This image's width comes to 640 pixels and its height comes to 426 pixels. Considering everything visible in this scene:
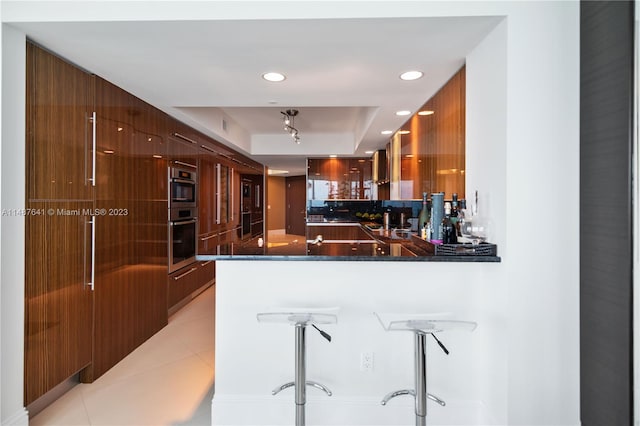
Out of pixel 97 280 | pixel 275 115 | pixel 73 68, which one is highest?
pixel 275 115

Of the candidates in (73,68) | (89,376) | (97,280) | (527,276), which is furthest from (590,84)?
(89,376)

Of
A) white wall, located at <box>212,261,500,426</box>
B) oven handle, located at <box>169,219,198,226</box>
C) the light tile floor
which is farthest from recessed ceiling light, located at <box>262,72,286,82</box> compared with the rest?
the light tile floor

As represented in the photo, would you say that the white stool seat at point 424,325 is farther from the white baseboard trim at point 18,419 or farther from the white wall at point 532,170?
the white baseboard trim at point 18,419

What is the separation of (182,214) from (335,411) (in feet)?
8.80

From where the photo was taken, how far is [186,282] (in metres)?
4.26

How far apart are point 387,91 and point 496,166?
1.34 m

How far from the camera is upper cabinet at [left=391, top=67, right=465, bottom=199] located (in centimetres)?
245

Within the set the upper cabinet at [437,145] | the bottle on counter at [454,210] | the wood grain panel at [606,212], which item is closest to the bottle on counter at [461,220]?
the bottle on counter at [454,210]

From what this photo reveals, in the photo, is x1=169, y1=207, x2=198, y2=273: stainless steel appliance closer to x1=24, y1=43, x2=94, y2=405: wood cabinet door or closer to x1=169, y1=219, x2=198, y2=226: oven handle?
x1=169, y1=219, x2=198, y2=226: oven handle

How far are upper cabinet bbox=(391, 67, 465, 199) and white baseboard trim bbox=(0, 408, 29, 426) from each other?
9.33 feet

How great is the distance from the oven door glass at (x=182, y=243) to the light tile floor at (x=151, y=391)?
803mm

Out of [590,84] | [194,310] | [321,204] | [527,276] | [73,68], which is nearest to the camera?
[590,84]

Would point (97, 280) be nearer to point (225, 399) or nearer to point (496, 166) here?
point (225, 399)

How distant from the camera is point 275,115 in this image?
17.0ft
